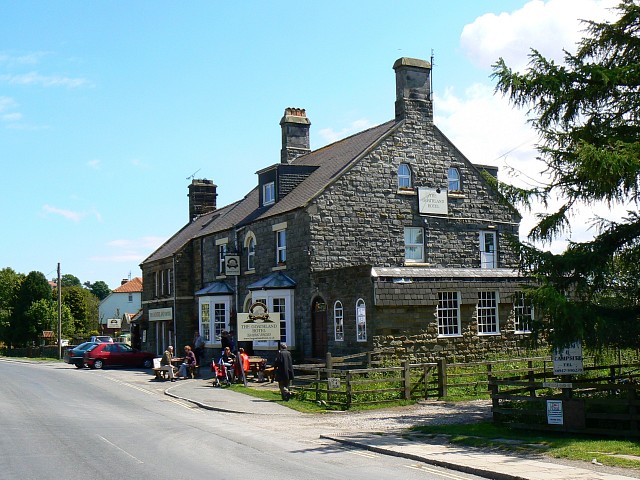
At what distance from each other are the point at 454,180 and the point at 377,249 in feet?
18.0

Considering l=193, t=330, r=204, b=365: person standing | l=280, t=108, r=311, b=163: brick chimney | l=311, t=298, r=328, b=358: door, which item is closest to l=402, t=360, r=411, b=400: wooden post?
l=311, t=298, r=328, b=358: door

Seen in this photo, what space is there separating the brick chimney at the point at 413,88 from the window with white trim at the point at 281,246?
7479 millimetres

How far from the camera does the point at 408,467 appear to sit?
531 inches

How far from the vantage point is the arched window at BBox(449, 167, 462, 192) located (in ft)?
118

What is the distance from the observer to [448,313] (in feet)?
97.7

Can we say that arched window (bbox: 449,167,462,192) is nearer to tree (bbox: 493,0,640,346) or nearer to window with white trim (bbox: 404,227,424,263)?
window with white trim (bbox: 404,227,424,263)

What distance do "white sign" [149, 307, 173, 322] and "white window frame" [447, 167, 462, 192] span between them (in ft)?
61.8

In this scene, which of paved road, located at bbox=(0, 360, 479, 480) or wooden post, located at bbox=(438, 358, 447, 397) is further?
wooden post, located at bbox=(438, 358, 447, 397)

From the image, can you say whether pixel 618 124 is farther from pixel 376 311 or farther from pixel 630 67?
pixel 376 311

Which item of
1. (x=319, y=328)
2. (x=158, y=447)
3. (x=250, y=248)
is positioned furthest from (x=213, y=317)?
(x=158, y=447)

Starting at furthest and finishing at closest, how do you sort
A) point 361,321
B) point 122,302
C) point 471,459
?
point 122,302 < point 361,321 < point 471,459

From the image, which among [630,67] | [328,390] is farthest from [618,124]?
[328,390]

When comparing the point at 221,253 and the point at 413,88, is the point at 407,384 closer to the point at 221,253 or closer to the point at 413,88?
Result: the point at 413,88

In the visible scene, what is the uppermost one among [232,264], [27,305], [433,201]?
[433,201]
